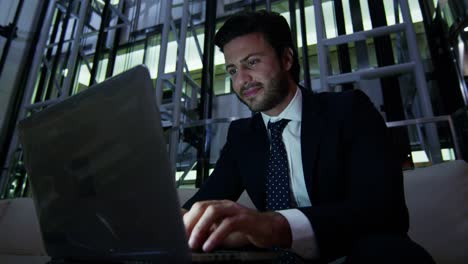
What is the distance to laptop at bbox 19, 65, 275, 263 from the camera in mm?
387

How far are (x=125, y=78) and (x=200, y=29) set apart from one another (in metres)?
4.07

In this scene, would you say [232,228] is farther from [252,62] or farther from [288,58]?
[288,58]

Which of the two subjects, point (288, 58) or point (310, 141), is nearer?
point (310, 141)

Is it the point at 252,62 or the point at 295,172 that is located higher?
the point at 252,62

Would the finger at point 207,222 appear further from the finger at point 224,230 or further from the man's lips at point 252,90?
the man's lips at point 252,90

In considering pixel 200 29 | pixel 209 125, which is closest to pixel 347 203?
pixel 209 125

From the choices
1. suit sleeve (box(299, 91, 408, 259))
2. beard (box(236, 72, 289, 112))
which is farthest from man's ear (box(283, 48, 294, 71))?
suit sleeve (box(299, 91, 408, 259))

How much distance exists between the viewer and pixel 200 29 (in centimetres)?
426

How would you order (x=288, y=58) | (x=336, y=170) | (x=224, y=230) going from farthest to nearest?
1. (x=288, y=58)
2. (x=336, y=170)
3. (x=224, y=230)

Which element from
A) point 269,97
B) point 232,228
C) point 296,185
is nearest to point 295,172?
point 296,185

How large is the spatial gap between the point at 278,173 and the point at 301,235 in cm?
34

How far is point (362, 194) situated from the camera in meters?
0.60

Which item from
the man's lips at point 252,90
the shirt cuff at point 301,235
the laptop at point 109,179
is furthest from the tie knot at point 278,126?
the laptop at point 109,179

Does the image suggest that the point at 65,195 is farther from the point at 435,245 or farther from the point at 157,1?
the point at 157,1
